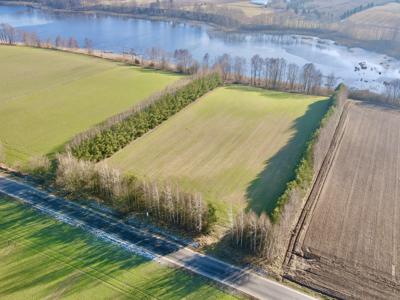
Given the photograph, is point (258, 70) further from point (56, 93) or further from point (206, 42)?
point (56, 93)

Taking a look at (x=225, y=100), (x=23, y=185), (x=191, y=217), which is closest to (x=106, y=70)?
(x=225, y=100)

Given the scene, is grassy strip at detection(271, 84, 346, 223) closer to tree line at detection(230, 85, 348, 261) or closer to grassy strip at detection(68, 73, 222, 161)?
tree line at detection(230, 85, 348, 261)

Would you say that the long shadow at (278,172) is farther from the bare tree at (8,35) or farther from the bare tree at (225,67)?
the bare tree at (8,35)

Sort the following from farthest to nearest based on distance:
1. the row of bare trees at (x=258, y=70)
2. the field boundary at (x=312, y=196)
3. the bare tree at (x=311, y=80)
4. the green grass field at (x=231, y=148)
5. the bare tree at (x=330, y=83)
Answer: the bare tree at (x=330, y=83) < the row of bare trees at (x=258, y=70) < the bare tree at (x=311, y=80) < the green grass field at (x=231, y=148) < the field boundary at (x=312, y=196)

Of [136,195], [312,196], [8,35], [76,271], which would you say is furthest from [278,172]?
[8,35]

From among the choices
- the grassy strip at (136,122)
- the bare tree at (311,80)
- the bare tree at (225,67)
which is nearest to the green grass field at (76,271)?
the grassy strip at (136,122)

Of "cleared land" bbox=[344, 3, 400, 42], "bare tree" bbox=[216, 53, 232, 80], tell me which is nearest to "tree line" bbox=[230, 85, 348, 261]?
"bare tree" bbox=[216, 53, 232, 80]
